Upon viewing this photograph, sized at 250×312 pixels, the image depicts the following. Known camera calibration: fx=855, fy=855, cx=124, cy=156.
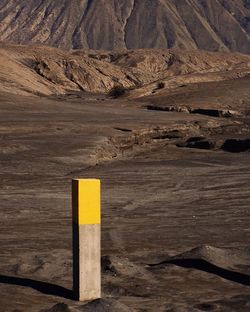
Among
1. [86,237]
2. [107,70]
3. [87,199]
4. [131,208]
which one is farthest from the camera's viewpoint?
[107,70]

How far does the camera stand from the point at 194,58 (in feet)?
342

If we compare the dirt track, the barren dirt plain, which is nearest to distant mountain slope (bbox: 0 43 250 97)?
the barren dirt plain

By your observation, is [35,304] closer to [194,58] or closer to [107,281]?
[107,281]

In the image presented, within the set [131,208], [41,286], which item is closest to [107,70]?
[131,208]

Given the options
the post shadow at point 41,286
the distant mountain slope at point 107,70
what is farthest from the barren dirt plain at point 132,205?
the distant mountain slope at point 107,70

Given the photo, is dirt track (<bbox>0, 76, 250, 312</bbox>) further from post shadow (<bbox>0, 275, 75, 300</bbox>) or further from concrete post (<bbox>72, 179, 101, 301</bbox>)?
concrete post (<bbox>72, 179, 101, 301</bbox>)

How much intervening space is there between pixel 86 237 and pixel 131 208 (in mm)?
10550

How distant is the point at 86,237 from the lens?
319 inches

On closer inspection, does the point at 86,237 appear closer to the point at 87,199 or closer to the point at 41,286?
the point at 87,199

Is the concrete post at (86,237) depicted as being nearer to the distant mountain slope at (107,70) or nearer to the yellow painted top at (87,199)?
the yellow painted top at (87,199)

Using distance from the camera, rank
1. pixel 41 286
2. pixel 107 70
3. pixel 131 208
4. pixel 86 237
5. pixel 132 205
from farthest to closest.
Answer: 1. pixel 107 70
2. pixel 132 205
3. pixel 131 208
4. pixel 41 286
5. pixel 86 237

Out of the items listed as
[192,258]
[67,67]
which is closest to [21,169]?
[192,258]

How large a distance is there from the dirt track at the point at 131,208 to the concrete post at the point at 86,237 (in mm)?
217

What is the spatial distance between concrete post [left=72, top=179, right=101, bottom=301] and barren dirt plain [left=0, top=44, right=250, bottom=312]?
0.78 feet
